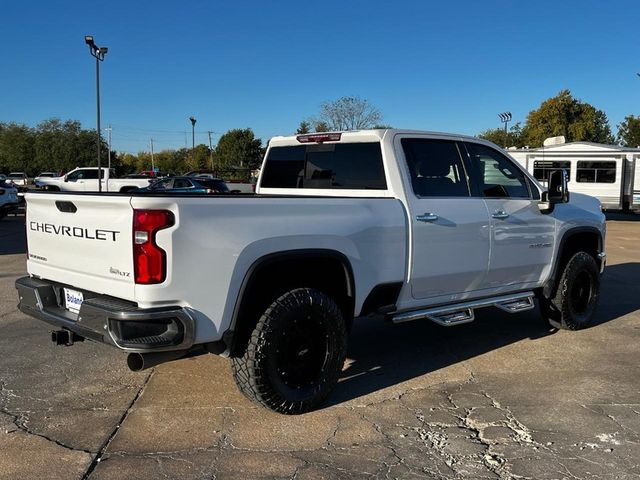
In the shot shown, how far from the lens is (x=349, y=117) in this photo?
1735 inches

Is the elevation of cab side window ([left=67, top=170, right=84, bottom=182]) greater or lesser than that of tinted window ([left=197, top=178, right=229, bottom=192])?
greater

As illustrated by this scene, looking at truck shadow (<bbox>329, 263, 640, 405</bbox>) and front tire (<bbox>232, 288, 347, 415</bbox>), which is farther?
truck shadow (<bbox>329, 263, 640, 405</bbox>)

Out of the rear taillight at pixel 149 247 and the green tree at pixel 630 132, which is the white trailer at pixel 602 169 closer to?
the rear taillight at pixel 149 247

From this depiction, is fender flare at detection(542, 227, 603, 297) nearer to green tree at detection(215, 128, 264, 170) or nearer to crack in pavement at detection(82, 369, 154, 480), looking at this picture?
crack in pavement at detection(82, 369, 154, 480)

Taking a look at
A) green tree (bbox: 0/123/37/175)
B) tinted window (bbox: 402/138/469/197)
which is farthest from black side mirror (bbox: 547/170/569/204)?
green tree (bbox: 0/123/37/175)

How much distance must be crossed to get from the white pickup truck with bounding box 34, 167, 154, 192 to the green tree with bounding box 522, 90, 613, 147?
3769 centimetres

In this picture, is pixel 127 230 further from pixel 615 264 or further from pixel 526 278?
pixel 615 264

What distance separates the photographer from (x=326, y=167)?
5383mm

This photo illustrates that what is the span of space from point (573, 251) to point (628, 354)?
4.15ft

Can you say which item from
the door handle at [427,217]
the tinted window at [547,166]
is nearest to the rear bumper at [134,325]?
the door handle at [427,217]

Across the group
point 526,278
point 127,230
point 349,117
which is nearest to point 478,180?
point 526,278

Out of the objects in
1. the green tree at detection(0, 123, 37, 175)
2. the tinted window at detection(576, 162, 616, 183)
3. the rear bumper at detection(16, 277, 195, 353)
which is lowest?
the rear bumper at detection(16, 277, 195, 353)

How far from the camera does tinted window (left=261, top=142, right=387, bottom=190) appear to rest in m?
4.92

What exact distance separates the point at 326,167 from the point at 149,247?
7.74 feet
